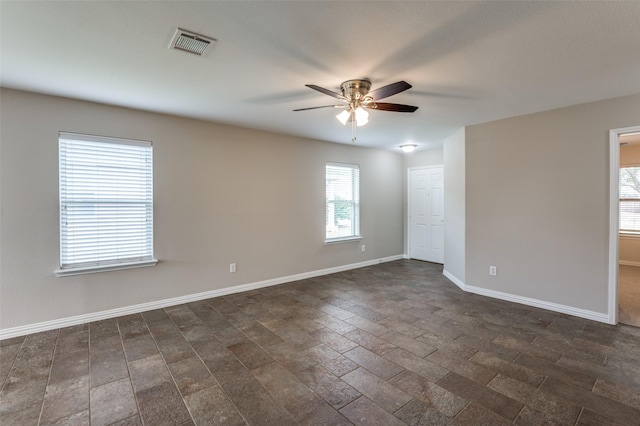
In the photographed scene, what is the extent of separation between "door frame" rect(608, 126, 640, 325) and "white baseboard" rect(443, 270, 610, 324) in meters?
0.12

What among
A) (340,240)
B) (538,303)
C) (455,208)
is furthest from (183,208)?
(538,303)

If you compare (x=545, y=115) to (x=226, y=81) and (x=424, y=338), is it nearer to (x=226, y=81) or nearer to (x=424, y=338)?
(x=424, y=338)

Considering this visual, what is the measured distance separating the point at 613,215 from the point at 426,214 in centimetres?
337

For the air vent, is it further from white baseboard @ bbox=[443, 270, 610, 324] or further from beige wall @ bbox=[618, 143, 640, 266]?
beige wall @ bbox=[618, 143, 640, 266]

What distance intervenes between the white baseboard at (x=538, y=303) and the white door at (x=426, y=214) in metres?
1.69

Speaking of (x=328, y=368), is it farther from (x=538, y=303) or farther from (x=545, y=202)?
(x=545, y=202)

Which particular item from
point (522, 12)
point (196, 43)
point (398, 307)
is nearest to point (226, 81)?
point (196, 43)

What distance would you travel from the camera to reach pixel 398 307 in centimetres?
376

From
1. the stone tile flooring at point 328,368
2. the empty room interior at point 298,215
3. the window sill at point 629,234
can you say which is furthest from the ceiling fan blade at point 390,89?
the window sill at point 629,234

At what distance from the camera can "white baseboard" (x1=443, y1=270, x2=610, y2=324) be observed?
3.33 metres

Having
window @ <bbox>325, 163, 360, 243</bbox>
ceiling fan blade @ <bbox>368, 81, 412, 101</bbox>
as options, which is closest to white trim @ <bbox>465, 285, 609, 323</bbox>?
window @ <bbox>325, 163, 360, 243</bbox>

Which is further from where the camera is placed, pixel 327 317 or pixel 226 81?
pixel 327 317

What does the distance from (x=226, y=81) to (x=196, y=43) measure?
64 cm

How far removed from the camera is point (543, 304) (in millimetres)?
3711
